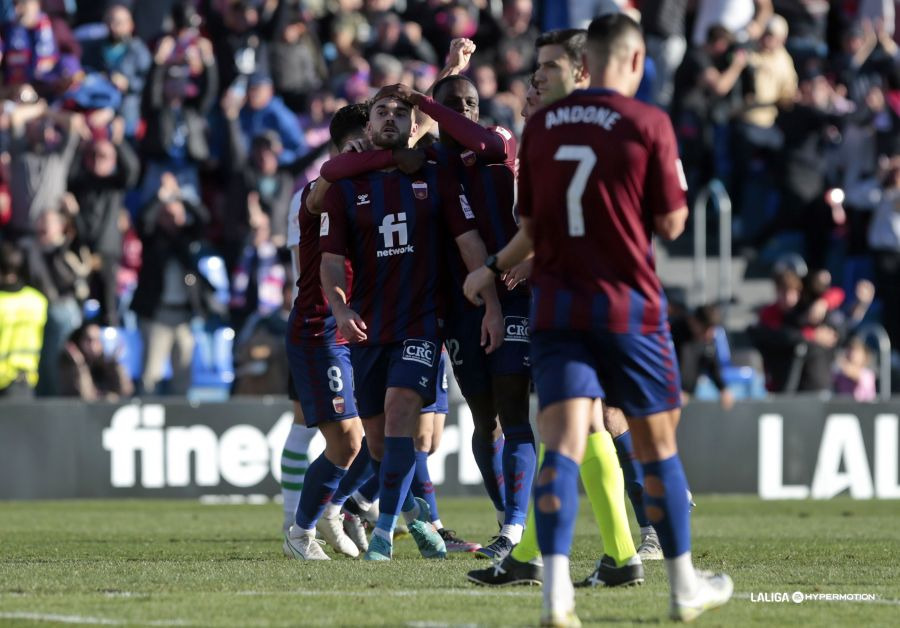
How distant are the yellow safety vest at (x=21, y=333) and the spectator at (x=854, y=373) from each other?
314 inches

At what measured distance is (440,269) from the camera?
29.1 ft

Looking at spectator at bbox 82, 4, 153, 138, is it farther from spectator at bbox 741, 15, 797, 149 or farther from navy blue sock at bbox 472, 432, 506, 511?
navy blue sock at bbox 472, 432, 506, 511

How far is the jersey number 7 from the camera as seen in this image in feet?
20.7

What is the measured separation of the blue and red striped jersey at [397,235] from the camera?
870cm

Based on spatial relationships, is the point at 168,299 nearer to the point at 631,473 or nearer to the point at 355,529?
the point at 355,529

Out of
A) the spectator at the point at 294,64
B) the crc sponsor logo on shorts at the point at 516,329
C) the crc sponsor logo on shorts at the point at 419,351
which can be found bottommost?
the crc sponsor logo on shorts at the point at 419,351

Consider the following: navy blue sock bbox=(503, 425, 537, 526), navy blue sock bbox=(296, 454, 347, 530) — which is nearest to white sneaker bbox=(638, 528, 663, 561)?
navy blue sock bbox=(503, 425, 537, 526)

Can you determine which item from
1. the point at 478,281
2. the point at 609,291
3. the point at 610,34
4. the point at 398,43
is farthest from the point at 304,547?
the point at 398,43

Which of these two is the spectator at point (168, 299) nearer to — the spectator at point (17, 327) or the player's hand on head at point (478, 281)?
the spectator at point (17, 327)

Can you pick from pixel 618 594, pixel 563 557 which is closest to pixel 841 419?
pixel 618 594

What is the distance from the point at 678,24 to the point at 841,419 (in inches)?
231

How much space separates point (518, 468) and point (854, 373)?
384 inches

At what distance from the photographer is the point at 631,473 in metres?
9.10

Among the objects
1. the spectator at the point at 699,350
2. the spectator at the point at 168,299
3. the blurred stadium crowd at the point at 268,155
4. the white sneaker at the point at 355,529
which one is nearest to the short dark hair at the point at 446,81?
the white sneaker at the point at 355,529
